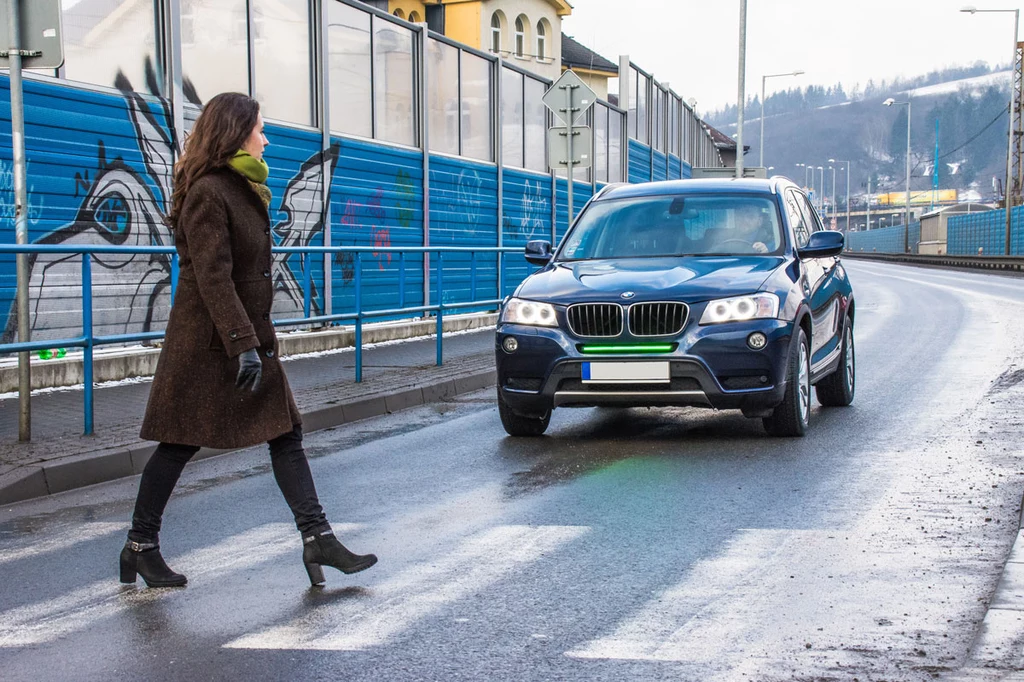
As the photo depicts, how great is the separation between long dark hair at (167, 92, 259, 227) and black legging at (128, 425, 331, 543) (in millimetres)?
977

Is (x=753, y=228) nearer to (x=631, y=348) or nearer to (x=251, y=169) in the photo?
(x=631, y=348)

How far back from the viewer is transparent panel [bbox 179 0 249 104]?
13938 mm

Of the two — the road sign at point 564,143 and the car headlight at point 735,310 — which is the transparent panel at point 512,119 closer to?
the road sign at point 564,143

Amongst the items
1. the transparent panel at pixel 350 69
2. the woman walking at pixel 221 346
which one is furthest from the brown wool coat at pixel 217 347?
the transparent panel at pixel 350 69

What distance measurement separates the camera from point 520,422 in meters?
9.26

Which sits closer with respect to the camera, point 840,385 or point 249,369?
point 249,369

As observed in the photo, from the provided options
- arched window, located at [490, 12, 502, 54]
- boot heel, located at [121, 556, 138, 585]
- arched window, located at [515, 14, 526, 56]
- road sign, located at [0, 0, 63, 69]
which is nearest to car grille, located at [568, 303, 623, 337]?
road sign, located at [0, 0, 63, 69]

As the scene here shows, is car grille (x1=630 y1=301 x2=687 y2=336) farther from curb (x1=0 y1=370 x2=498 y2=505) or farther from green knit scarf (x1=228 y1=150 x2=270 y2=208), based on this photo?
green knit scarf (x1=228 y1=150 x2=270 y2=208)

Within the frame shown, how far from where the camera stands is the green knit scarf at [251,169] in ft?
16.5

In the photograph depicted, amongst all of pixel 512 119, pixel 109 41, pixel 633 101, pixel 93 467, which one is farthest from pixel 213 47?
pixel 633 101

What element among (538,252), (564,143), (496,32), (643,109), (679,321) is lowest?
(679,321)

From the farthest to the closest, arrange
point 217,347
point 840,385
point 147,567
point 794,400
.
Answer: point 840,385 → point 794,400 → point 147,567 → point 217,347

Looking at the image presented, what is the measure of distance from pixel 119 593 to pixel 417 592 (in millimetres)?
1134

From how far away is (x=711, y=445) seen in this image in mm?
8656
